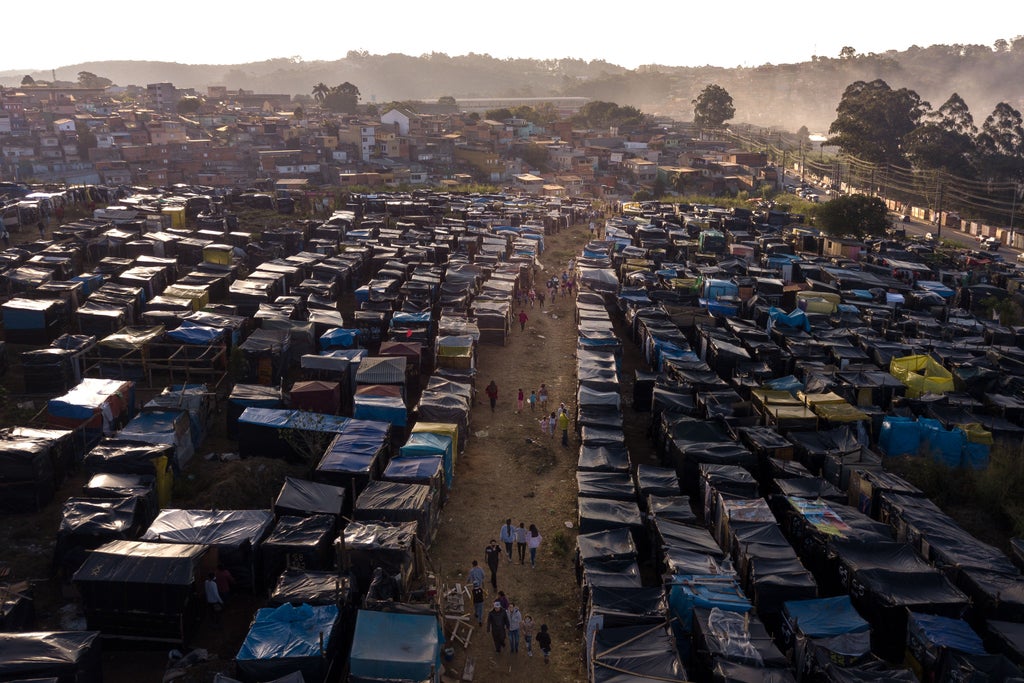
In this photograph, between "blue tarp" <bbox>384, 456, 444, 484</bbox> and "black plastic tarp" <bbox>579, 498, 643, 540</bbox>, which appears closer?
"black plastic tarp" <bbox>579, 498, 643, 540</bbox>

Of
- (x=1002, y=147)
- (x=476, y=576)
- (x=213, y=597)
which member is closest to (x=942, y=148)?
(x=1002, y=147)

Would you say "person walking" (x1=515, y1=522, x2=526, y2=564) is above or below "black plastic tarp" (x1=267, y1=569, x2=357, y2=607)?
below

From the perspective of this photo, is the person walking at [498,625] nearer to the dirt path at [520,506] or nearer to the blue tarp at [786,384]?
the dirt path at [520,506]

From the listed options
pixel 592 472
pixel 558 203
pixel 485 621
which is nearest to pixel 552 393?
pixel 592 472

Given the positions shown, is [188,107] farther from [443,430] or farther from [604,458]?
[604,458]

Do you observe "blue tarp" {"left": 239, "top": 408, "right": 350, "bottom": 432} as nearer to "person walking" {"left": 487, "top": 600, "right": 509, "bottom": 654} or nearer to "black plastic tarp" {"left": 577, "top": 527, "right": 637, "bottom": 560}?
"person walking" {"left": 487, "top": 600, "right": 509, "bottom": 654}

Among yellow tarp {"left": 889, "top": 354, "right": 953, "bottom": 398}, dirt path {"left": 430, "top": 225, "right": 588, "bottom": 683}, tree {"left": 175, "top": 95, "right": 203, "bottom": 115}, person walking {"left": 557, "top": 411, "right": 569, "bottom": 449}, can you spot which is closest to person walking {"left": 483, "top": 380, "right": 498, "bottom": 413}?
dirt path {"left": 430, "top": 225, "right": 588, "bottom": 683}

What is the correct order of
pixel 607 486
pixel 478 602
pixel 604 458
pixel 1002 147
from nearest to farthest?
1. pixel 478 602
2. pixel 607 486
3. pixel 604 458
4. pixel 1002 147
